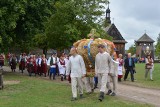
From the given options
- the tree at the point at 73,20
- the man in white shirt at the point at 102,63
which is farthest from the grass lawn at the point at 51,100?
the tree at the point at 73,20

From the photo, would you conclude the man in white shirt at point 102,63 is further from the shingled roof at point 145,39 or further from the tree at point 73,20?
the shingled roof at point 145,39

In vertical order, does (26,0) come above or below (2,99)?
above

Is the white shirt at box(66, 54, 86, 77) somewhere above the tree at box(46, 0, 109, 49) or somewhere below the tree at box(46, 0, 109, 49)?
below

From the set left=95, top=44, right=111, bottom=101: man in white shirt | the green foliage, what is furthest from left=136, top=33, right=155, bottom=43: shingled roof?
left=95, top=44, right=111, bottom=101: man in white shirt

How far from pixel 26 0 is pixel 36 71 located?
218 inches

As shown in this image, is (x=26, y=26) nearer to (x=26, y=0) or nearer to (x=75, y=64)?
(x=26, y=0)

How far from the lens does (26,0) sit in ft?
87.5

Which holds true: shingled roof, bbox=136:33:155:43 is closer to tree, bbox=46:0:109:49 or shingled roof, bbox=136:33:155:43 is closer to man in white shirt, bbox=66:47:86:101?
tree, bbox=46:0:109:49

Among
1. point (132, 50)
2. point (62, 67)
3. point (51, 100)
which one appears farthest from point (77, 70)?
point (132, 50)

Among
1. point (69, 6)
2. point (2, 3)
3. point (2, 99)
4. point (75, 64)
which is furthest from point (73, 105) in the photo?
point (69, 6)

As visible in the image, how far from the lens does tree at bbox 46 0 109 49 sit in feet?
122

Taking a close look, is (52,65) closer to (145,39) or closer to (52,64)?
(52,64)

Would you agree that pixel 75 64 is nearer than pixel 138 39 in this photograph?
Yes

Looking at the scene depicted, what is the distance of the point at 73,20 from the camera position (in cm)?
3816
